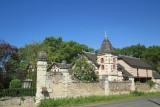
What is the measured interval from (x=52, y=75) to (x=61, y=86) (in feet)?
5.34

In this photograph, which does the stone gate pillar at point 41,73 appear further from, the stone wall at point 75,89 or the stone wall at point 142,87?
the stone wall at point 142,87

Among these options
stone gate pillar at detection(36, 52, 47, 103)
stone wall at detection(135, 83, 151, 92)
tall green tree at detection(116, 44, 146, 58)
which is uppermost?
tall green tree at detection(116, 44, 146, 58)

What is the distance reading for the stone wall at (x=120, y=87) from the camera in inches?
1268

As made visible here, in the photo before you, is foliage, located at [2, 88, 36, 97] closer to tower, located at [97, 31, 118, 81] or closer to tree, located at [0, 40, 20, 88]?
tree, located at [0, 40, 20, 88]

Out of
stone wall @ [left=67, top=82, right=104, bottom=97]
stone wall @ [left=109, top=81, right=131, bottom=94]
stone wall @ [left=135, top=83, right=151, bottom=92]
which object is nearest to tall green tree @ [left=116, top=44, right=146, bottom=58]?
stone wall @ [left=135, top=83, right=151, bottom=92]

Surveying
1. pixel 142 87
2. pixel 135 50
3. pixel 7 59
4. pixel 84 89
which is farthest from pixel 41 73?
pixel 135 50

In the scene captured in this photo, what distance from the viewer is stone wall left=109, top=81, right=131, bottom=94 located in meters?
32.2

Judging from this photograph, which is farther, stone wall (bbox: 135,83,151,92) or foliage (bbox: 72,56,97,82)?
stone wall (bbox: 135,83,151,92)

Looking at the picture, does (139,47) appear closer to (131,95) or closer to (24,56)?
(24,56)

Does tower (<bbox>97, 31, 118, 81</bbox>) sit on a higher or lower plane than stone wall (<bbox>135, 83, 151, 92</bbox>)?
higher

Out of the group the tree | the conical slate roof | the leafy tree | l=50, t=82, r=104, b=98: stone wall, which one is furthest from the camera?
the leafy tree

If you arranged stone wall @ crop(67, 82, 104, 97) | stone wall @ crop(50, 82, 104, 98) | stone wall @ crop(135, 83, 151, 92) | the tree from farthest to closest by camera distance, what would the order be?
stone wall @ crop(135, 83, 151, 92)
the tree
stone wall @ crop(67, 82, 104, 97)
stone wall @ crop(50, 82, 104, 98)

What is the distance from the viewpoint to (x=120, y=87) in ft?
113

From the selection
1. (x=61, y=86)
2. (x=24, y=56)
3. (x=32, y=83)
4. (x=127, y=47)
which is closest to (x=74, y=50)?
(x=24, y=56)
